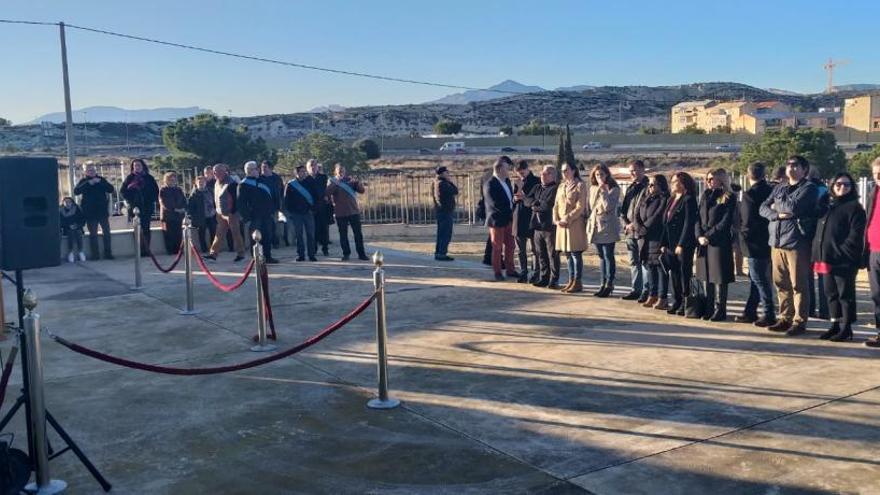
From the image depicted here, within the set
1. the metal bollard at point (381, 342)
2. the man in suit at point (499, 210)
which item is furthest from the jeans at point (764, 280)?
the metal bollard at point (381, 342)

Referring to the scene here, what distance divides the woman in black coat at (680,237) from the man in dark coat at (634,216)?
514mm

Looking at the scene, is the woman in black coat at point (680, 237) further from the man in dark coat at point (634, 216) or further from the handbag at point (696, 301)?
the man in dark coat at point (634, 216)

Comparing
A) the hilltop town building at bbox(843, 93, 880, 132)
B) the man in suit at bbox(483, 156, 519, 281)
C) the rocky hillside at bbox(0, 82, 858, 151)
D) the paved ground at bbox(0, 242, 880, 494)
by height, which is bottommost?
the paved ground at bbox(0, 242, 880, 494)

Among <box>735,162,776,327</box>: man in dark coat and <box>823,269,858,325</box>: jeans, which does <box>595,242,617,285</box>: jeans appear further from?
<box>823,269,858,325</box>: jeans

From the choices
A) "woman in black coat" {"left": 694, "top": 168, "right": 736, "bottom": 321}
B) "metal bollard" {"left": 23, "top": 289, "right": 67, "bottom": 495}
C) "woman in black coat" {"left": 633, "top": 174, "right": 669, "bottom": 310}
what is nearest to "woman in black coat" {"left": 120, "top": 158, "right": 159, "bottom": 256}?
"woman in black coat" {"left": 633, "top": 174, "right": 669, "bottom": 310}

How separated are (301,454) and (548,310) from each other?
523cm

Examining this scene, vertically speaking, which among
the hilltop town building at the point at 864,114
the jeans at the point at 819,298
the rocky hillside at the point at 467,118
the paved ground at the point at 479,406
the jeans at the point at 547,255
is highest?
the rocky hillside at the point at 467,118

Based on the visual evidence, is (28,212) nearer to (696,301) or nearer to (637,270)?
(696,301)

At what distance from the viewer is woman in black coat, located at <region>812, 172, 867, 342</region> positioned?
27.1 feet

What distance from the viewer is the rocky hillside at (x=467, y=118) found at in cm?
10619

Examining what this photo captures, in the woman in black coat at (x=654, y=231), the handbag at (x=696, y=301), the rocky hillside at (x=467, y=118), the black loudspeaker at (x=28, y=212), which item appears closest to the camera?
the black loudspeaker at (x=28, y=212)

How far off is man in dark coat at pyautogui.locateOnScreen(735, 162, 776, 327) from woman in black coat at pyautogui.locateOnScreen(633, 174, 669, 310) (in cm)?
97

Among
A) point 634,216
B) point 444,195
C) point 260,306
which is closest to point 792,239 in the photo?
point 634,216

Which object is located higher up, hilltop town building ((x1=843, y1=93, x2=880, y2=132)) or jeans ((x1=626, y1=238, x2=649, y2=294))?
hilltop town building ((x1=843, y1=93, x2=880, y2=132))
